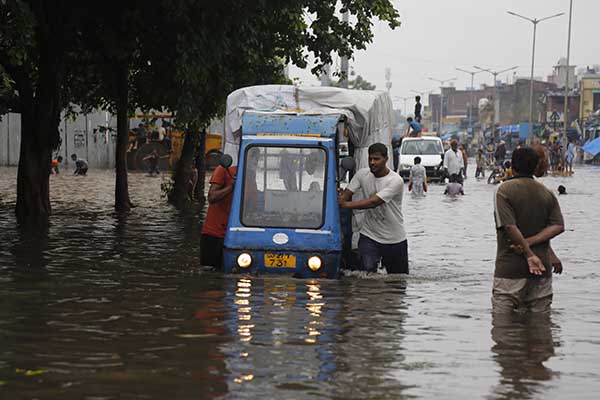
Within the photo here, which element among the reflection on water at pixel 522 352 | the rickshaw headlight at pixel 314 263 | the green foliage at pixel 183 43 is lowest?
the reflection on water at pixel 522 352

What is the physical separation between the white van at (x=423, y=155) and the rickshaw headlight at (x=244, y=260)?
35983 mm

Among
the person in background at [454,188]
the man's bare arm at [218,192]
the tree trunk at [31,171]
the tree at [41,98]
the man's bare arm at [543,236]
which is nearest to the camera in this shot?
the man's bare arm at [543,236]

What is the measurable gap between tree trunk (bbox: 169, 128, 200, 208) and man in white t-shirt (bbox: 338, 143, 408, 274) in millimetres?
17310

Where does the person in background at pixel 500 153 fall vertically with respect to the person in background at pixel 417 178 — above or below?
above

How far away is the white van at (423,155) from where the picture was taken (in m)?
51.2

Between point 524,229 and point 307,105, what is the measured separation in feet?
18.5

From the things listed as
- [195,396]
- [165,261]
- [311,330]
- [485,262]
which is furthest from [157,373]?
[485,262]

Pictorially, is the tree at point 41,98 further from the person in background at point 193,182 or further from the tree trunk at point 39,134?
the person in background at point 193,182

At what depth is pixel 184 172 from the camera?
108 feet

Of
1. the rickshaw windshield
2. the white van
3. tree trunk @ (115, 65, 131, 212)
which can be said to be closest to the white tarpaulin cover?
the rickshaw windshield

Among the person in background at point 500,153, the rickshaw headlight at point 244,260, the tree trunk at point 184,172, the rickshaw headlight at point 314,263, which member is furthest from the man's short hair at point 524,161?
the person in background at point 500,153

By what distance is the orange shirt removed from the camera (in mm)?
15570

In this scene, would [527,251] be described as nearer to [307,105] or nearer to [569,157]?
[307,105]

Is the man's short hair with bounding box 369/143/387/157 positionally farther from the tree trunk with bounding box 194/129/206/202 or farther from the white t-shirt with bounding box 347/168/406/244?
the tree trunk with bounding box 194/129/206/202
